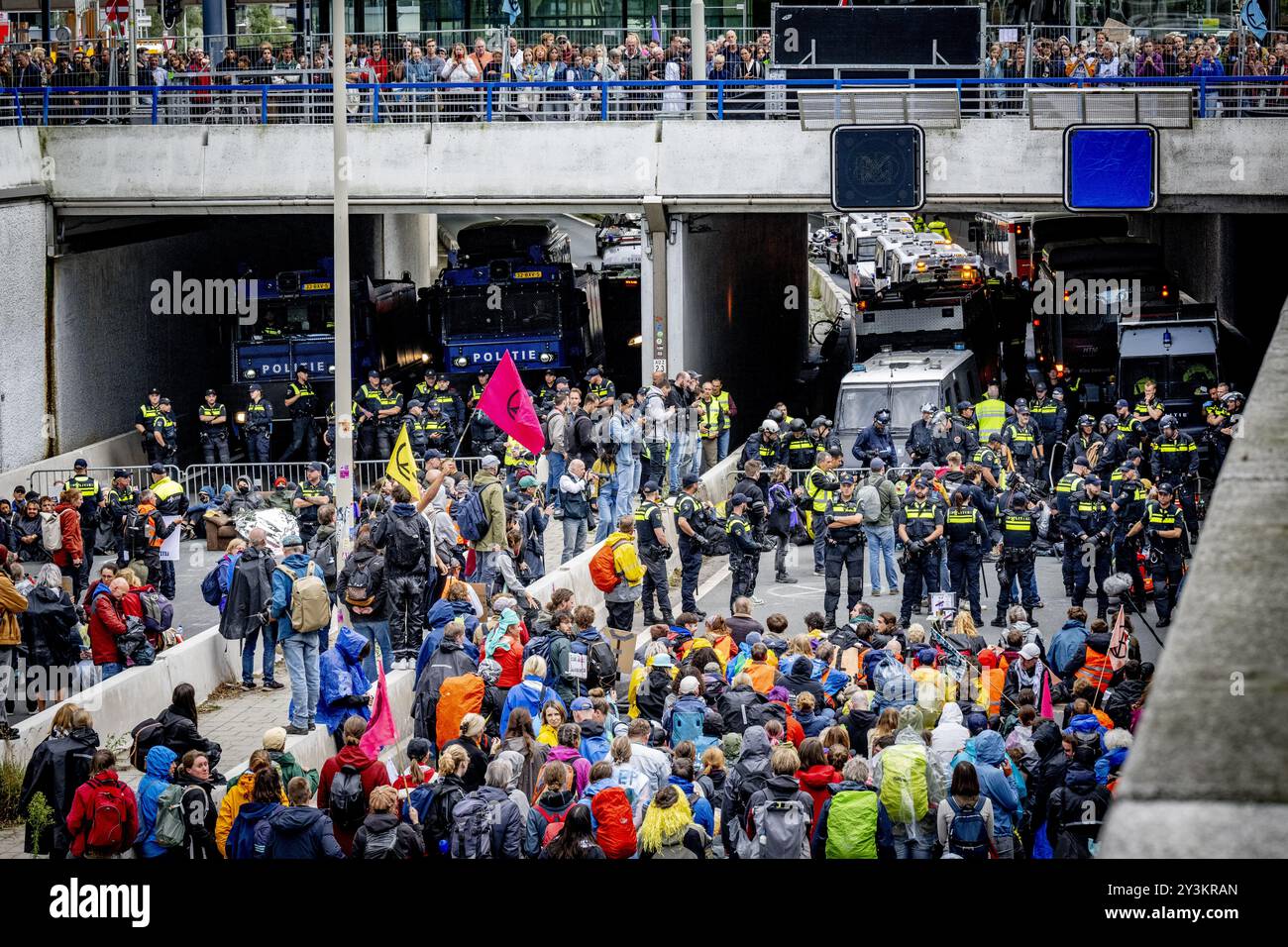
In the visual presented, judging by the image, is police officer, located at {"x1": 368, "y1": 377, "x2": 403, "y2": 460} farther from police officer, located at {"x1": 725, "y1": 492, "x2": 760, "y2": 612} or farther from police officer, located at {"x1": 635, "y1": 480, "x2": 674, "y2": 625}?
police officer, located at {"x1": 725, "y1": 492, "x2": 760, "y2": 612}

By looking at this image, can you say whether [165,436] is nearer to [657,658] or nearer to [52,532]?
[52,532]

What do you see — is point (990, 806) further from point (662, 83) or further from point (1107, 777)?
point (662, 83)

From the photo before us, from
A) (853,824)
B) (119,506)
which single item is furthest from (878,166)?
(853,824)

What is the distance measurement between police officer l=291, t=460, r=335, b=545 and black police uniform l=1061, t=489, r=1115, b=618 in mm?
8155

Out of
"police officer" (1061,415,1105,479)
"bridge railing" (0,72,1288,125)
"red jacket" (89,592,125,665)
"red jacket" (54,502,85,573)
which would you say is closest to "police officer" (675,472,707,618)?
"police officer" (1061,415,1105,479)

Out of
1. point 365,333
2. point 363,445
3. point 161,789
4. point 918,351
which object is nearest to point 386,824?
point 161,789

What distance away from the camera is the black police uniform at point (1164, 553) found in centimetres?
1864

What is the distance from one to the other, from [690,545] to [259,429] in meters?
11.1

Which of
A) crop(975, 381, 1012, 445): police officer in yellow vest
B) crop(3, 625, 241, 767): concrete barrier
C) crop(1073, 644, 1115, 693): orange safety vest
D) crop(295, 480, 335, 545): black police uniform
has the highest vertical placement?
crop(975, 381, 1012, 445): police officer in yellow vest

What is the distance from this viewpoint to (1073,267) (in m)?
33.5

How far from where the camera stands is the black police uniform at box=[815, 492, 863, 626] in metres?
19.5

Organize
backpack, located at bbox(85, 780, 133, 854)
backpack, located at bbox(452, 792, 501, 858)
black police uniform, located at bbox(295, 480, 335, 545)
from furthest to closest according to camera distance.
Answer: black police uniform, located at bbox(295, 480, 335, 545)
backpack, located at bbox(85, 780, 133, 854)
backpack, located at bbox(452, 792, 501, 858)

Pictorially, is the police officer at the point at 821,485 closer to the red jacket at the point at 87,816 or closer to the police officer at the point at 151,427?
the red jacket at the point at 87,816

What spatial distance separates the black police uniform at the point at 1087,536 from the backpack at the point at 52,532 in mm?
10679
